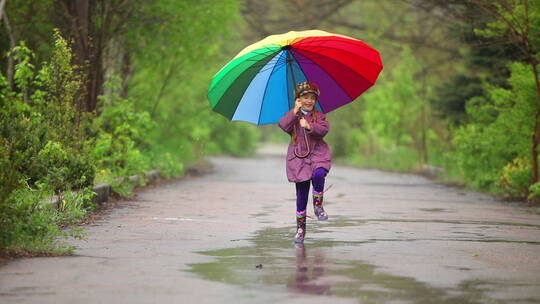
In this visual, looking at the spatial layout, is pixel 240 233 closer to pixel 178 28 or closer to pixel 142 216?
pixel 142 216

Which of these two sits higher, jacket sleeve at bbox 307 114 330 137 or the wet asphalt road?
jacket sleeve at bbox 307 114 330 137

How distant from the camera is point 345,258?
32.0 ft

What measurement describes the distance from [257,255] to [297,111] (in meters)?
1.99

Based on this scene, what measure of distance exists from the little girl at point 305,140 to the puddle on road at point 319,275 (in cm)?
77

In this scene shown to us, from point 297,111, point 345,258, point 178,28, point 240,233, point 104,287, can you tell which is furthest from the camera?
point 178,28

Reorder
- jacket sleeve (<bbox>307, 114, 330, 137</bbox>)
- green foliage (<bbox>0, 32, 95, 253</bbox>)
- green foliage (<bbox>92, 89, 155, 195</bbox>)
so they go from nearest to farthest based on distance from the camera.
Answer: green foliage (<bbox>0, 32, 95, 253</bbox>) → jacket sleeve (<bbox>307, 114, 330, 137</bbox>) → green foliage (<bbox>92, 89, 155, 195</bbox>)

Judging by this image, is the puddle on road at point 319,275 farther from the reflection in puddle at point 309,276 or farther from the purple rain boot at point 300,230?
the purple rain boot at point 300,230

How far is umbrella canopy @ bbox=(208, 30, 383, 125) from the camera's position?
11.9 metres

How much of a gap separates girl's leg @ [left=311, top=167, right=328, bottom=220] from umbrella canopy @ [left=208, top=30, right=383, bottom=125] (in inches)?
43.7

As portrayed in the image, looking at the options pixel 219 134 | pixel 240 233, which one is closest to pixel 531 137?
pixel 240 233

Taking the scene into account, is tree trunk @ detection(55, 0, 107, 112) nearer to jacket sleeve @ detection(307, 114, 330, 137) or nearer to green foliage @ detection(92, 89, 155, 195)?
green foliage @ detection(92, 89, 155, 195)

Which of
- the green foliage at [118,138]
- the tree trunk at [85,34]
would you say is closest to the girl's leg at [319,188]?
the green foliage at [118,138]

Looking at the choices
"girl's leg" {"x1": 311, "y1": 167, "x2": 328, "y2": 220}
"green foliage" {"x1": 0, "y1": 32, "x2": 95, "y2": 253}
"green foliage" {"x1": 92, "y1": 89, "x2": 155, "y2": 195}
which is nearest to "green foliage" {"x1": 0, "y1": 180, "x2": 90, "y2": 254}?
"green foliage" {"x1": 0, "y1": 32, "x2": 95, "y2": 253}

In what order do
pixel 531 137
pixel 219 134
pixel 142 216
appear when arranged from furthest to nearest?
pixel 219 134 < pixel 531 137 < pixel 142 216
